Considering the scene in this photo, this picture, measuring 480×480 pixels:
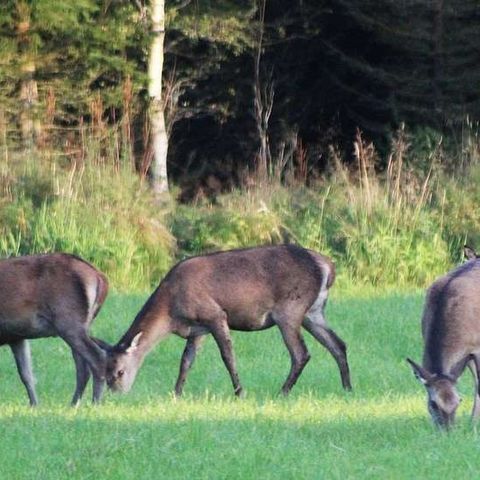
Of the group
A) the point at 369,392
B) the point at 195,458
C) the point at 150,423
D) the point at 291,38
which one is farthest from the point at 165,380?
the point at 291,38

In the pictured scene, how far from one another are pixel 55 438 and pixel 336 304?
341 inches

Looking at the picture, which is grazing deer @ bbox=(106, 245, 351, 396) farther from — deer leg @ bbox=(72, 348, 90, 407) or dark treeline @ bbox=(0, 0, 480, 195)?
dark treeline @ bbox=(0, 0, 480, 195)

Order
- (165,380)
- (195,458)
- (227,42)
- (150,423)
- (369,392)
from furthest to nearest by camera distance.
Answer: (227,42) → (165,380) → (369,392) → (150,423) → (195,458)

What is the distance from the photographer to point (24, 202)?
21.2 metres

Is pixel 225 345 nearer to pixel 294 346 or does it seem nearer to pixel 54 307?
pixel 294 346

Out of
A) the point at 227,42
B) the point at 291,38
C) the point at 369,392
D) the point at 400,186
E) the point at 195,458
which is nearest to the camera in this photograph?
the point at 195,458

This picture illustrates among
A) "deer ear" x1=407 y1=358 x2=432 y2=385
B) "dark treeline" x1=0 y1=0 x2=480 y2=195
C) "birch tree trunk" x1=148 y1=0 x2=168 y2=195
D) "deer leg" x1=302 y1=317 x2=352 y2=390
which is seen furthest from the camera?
"dark treeline" x1=0 y1=0 x2=480 y2=195

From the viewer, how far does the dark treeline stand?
90.7 feet

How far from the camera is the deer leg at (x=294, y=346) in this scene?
12859 millimetres

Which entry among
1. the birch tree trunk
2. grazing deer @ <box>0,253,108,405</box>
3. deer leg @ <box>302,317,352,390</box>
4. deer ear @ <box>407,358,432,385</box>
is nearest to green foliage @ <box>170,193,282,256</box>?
the birch tree trunk

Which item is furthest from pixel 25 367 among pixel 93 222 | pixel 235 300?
pixel 93 222

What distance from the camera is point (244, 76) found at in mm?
34219

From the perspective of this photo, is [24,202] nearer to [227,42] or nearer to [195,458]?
[227,42]

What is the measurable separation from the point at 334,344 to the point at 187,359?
1.32 metres
